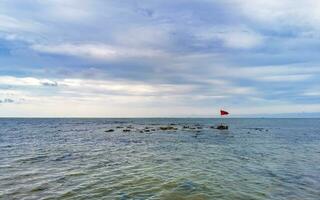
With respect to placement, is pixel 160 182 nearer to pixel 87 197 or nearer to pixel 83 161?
pixel 87 197

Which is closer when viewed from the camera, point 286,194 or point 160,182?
point 286,194

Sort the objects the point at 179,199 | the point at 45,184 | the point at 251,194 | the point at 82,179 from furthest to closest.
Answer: the point at 82,179
the point at 45,184
the point at 251,194
the point at 179,199

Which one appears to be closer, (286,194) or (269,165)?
(286,194)

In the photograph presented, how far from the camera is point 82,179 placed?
19.5 meters

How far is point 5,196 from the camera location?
15461 millimetres

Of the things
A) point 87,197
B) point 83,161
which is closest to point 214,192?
point 87,197

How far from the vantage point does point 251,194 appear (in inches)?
631

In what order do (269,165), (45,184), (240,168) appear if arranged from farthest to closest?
(269,165), (240,168), (45,184)

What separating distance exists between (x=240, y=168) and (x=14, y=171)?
18299mm

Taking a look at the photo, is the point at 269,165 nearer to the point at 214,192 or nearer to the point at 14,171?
the point at 214,192

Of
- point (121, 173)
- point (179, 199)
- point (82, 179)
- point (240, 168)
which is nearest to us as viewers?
point (179, 199)

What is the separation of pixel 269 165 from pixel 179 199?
14.0 meters

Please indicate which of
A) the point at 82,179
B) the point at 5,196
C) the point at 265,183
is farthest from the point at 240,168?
the point at 5,196

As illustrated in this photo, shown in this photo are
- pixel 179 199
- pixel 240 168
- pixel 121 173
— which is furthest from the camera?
pixel 240 168
